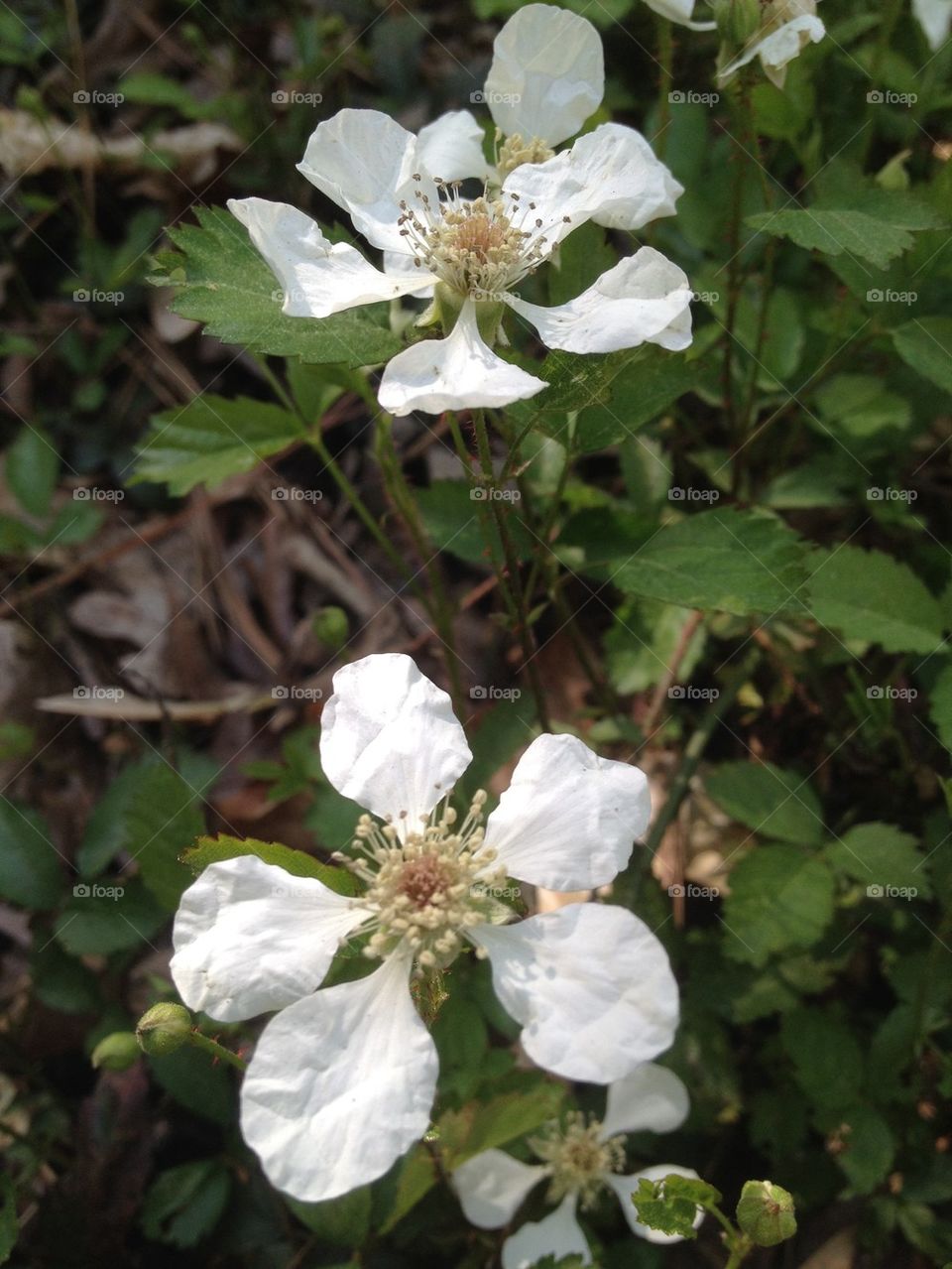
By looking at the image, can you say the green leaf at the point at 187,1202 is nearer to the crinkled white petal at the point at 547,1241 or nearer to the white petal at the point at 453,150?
the crinkled white petal at the point at 547,1241

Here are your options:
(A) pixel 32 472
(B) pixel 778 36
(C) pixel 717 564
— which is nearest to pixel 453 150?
(B) pixel 778 36

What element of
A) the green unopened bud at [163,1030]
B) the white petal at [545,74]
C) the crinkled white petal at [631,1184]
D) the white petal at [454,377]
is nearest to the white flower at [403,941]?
the green unopened bud at [163,1030]

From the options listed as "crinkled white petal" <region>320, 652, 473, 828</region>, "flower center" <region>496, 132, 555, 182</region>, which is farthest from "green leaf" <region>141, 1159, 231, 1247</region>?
"flower center" <region>496, 132, 555, 182</region>

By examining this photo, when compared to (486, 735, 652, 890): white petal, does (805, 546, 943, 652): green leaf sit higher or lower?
lower

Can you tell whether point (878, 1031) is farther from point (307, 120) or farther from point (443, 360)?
point (307, 120)

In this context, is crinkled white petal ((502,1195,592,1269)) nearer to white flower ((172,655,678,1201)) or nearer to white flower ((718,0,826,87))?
white flower ((172,655,678,1201))
